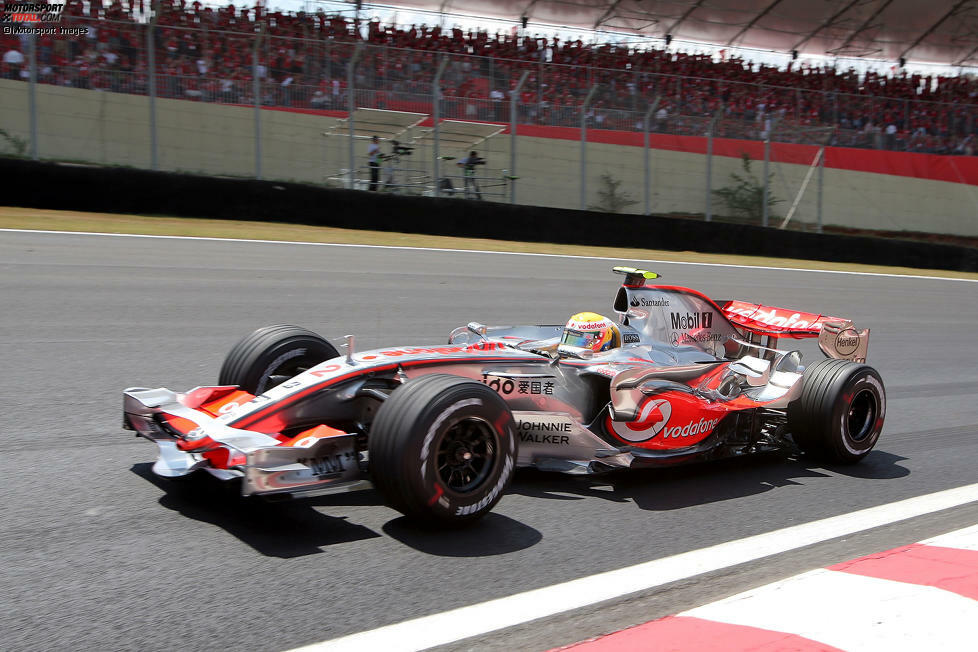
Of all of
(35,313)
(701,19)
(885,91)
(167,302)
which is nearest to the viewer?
(35,313)

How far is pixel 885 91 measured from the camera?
30.0 meters

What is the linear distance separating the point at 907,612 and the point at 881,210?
21896mm

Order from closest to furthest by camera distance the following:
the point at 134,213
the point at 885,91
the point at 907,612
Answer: the point at 907,612, the point at 134,213, the point at 885,91

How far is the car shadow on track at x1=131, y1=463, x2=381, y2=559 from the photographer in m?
3.90

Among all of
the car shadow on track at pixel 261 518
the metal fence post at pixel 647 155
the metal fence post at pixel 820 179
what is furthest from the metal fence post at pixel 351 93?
the car shadow on track at pixel 261 518

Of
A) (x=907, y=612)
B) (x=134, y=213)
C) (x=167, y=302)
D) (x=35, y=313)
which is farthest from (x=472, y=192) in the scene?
(x=907, y=612)

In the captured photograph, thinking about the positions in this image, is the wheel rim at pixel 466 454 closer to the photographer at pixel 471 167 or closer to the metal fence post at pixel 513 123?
the photographer at pixel 471 167

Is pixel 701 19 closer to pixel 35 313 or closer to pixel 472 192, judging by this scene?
pixel 472 192

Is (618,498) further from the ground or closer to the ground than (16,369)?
closer to the ground

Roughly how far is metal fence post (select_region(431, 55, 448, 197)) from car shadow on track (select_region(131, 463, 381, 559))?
13784mm

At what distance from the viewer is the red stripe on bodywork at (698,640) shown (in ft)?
10.2

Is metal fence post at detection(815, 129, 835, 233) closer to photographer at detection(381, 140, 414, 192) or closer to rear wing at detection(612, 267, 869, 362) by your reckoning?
photographer at detection(381, 140, 414, 192)

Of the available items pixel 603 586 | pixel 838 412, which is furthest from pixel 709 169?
pixel 603 586

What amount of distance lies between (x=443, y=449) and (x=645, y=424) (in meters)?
1.43
